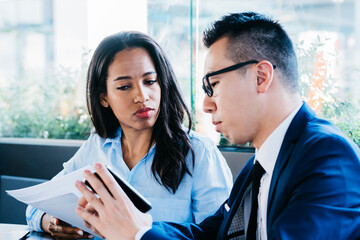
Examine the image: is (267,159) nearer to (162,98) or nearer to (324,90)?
(162,98)

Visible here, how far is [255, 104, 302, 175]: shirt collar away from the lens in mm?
1203

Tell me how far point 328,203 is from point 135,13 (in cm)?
240

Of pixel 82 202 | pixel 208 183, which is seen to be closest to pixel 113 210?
pixel 82 202

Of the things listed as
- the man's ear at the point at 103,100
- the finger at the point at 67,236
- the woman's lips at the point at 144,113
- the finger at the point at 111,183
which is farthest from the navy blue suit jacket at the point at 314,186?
the man's ear at the point at 103,100

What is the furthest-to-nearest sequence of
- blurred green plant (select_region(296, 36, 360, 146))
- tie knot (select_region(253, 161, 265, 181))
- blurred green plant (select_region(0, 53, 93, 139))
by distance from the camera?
1. blurred green plant (select_region(0, 53, 93, 139))
2. blurred green plant (select_region(296, 36, 360, 146))
3. tie knot (select_region(253, 161, 265, 181))

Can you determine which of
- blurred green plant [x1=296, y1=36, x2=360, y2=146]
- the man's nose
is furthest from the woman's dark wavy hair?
blurred green plant [x1=296, y1=36, x2=360, y2=146]

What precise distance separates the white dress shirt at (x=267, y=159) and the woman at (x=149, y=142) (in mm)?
451

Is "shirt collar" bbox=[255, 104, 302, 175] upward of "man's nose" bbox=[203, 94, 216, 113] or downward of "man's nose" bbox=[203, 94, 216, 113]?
downward

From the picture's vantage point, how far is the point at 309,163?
3.25 ft

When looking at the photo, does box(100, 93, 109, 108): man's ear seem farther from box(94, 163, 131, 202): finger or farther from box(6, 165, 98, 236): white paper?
box(94, 163, 131, 202): finger

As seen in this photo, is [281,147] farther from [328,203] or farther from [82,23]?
[82,23]

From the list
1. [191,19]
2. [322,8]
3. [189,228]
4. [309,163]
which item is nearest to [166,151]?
[189,228]

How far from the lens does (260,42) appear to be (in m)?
1.28

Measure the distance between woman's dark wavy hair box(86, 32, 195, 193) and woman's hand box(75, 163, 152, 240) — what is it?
0.69 metres
